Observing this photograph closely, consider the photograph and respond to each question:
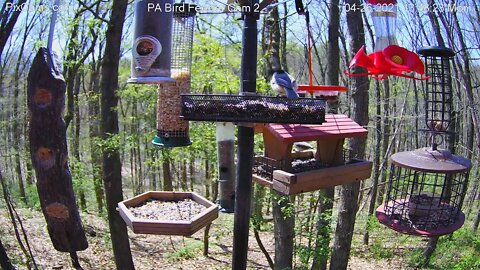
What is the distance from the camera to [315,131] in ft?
12.1

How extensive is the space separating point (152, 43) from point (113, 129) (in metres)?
3.75

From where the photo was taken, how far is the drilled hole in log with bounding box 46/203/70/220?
325 centimetres

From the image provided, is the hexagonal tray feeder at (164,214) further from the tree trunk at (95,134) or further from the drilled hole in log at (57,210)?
the tree trunk at (95,134)

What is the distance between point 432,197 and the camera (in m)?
3.84

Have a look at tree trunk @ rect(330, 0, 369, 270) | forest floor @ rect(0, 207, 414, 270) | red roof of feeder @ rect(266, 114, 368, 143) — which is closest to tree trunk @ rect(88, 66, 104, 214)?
forest floor @ rect(0, 207, 414, 270)

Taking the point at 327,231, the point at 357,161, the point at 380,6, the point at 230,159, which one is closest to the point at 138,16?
the point at 230,159

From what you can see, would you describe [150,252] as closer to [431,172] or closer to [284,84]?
[284,84]

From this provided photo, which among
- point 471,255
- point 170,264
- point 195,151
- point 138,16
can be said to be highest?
point 138,16

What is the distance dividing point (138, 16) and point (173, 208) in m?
1.82

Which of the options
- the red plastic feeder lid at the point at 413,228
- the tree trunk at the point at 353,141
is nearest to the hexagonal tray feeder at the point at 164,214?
the red plastic feeder lid at the point at 413,228

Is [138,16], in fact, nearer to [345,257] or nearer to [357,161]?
[357,161]

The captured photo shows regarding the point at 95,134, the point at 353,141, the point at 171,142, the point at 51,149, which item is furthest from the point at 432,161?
the point at 95,134

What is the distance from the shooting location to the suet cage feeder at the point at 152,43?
11.3 ft

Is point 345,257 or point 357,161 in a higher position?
point 357,161
